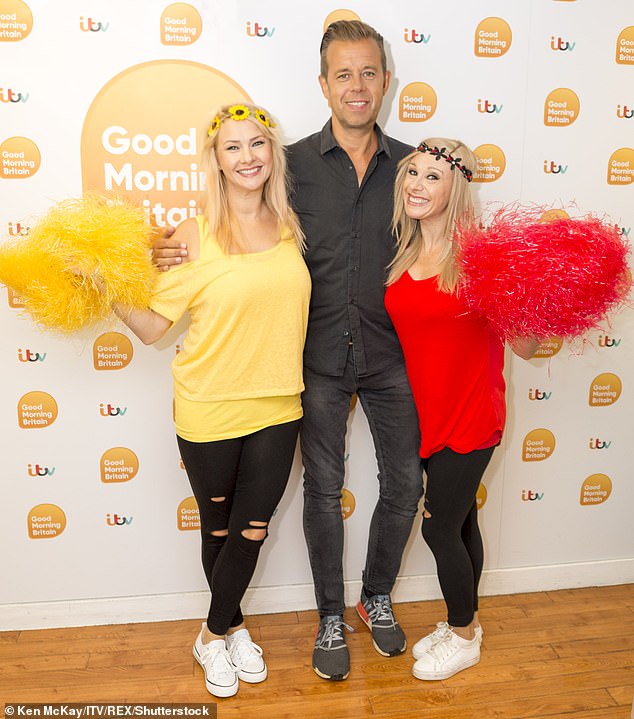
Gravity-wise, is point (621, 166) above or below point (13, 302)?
above

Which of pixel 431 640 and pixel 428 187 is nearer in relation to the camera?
pixel 428 187

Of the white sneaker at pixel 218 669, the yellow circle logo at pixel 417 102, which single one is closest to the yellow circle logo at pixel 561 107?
the yellow circle logo at pixel 417 102

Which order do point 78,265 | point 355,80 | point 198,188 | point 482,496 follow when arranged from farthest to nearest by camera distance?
point 482,496
point 198,188
point 355,80
point 78,265

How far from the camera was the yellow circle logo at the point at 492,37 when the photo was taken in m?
2.58

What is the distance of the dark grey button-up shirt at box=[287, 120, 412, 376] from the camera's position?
2.35 metres

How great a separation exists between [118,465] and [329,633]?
92 centimetres

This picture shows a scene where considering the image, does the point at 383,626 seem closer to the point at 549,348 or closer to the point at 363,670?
the point at 363,670

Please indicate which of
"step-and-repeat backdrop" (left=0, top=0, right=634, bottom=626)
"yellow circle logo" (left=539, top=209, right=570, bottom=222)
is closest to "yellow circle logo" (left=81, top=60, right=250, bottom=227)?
"step-and-repeat backdrop" (left=0, top=0, right=634, bottom=626)

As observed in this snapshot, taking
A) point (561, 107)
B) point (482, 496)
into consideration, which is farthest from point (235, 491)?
point (561, 107)

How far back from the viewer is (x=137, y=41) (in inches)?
94.7

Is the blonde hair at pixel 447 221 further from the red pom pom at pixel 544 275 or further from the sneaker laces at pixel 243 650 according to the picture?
the sneaker laces at pixel 243 650

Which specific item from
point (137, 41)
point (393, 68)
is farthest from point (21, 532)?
point (393, 68)

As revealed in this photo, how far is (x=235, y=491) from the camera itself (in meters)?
2.31

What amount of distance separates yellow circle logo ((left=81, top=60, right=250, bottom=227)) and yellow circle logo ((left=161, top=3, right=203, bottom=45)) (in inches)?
2.7
